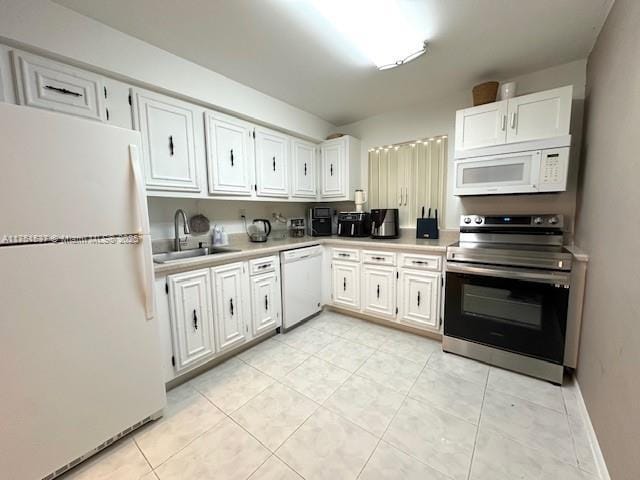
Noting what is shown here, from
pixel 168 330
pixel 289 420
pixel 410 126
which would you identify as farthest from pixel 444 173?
pixel 168 330

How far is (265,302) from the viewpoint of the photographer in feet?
7.80

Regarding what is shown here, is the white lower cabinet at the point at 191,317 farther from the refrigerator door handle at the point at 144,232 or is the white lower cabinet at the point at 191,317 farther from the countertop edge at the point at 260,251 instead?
the refrigerator door handle at the point at 144,232

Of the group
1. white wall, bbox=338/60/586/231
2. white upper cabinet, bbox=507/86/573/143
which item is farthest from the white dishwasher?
white upper cabinet, bbox=507/86/573/143

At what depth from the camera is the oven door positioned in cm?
172

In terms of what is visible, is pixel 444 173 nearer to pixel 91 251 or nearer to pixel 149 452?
pixel 91 251

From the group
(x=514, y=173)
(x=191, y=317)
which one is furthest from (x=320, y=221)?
(x=514, y=173)

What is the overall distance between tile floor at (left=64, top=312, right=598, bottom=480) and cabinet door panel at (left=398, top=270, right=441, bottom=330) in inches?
13.2

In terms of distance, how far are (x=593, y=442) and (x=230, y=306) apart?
2312mm

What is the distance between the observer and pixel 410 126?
2938 mm

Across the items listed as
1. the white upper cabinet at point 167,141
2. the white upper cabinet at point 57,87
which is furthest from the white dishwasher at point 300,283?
the white upper cabinet at point 57,87

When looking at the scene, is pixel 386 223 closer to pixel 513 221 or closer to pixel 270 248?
pixel 513 221

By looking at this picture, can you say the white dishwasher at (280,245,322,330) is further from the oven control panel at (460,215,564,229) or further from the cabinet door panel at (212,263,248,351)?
the oven control panel at (460,215,564,229)

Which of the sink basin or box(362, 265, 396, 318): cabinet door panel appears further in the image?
box(362, 265, 396, 318): cabinet door panel

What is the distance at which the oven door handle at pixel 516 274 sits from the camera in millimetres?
1694
